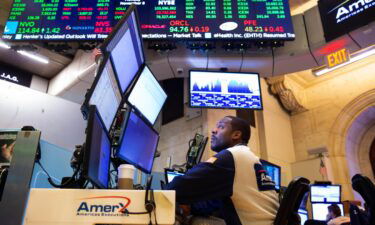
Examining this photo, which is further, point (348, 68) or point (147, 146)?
point (348, 68)

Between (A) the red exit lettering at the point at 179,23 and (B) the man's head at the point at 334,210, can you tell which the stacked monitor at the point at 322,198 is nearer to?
(B) the man's head at the point at 334,210

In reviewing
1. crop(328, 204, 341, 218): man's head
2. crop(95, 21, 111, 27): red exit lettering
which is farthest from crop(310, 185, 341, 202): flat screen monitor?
crop(95, 21, 111, 27): red exit lettering

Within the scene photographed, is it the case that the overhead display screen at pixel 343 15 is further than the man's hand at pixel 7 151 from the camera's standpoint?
Yes

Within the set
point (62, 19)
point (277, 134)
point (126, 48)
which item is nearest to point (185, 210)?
point (126, 48)

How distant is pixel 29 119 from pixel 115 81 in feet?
1.50

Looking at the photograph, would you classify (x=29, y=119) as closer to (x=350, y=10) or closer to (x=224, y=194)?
(x=224, y=194)

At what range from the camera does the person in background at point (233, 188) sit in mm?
1184

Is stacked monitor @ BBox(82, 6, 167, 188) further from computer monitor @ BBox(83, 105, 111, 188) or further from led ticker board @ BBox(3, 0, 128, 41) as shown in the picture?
led ticker board @ BBox(3, 0, 128, 41)

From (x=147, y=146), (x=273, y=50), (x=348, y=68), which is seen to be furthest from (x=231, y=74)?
(x=348, y=68)

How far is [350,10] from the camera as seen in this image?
3.46m

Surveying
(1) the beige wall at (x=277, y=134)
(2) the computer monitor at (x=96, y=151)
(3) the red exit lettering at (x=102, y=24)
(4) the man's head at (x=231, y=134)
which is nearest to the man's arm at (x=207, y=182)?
(2) the computer monitor at (x=96, y=151)

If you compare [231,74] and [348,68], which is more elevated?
[348,68]

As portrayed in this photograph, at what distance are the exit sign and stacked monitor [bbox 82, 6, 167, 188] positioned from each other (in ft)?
7.98

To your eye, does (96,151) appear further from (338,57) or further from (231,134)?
(338,57)
